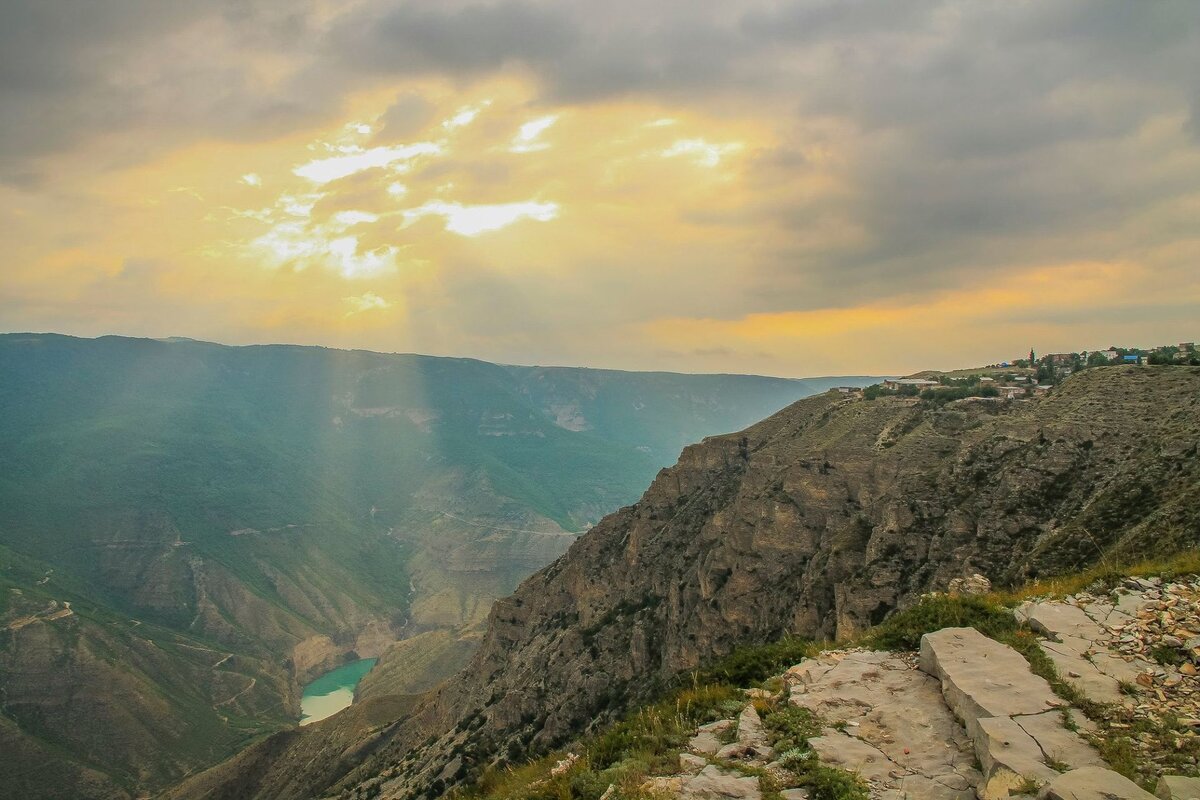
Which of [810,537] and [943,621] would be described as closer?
[943,621]

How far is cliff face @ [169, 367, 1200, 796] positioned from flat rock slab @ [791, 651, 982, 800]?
58.5ft

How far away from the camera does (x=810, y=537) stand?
190ft

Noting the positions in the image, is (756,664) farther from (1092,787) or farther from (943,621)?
(1092,787)

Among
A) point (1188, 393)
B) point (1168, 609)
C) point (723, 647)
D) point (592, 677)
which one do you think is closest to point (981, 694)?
point (1168, 609)

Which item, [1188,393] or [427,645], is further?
[427,645]

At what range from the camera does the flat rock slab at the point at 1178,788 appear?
28.2 ft

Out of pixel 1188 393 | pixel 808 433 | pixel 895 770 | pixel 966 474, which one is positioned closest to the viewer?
pixel 895 770

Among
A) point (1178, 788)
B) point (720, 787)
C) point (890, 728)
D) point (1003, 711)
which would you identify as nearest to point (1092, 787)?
point (1178, 788)

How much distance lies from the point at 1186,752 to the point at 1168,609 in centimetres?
537

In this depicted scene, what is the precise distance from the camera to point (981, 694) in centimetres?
1198

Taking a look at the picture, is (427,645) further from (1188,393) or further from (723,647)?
(1188,393)

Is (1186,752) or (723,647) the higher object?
(1186,752)

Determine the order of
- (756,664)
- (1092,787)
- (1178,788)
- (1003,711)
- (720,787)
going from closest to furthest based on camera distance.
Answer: (1092,787), (1178,788), (720,787), (1003,711), (756,664)

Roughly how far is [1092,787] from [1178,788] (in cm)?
123
